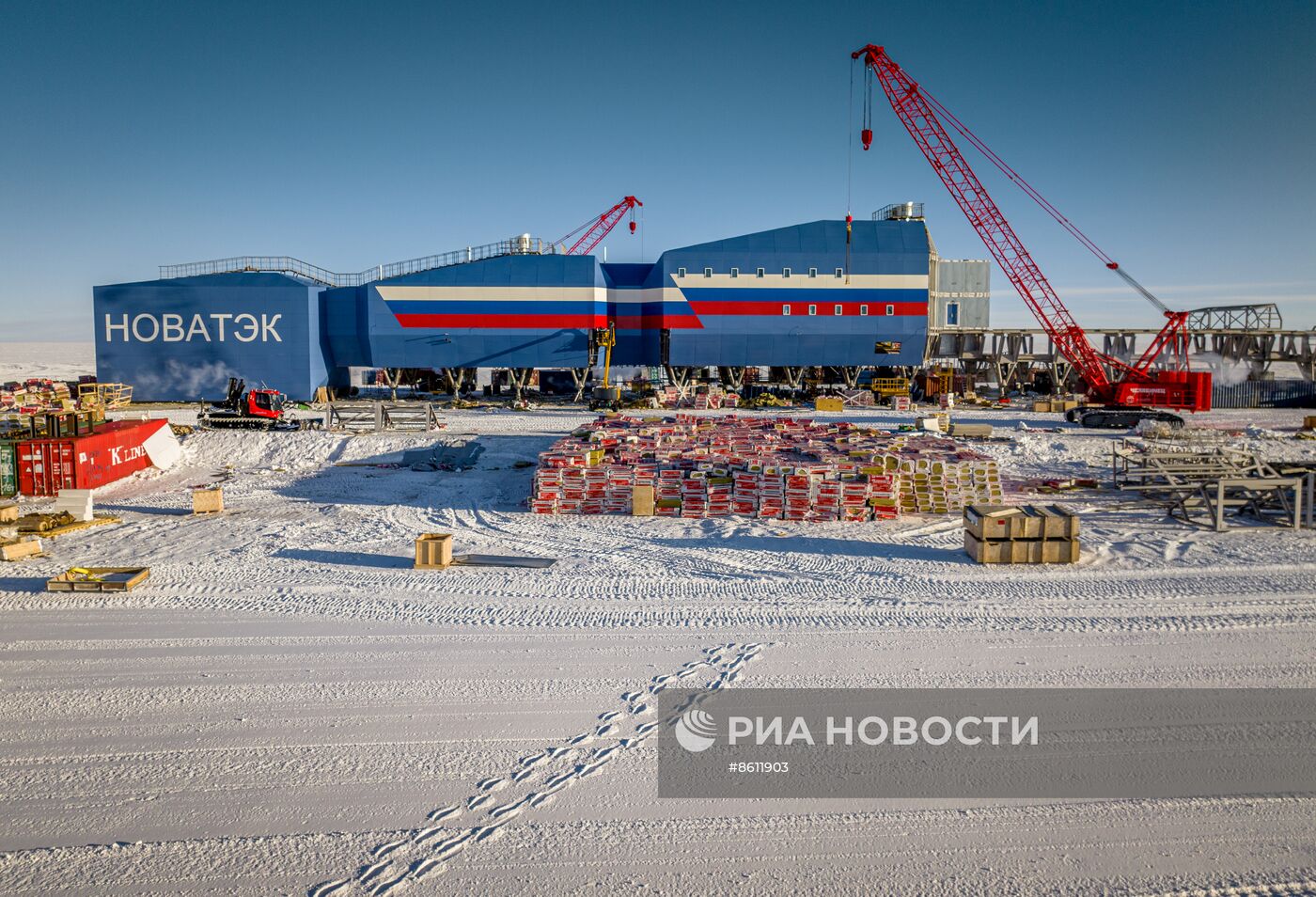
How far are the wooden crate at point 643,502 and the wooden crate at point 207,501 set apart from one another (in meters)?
8.78

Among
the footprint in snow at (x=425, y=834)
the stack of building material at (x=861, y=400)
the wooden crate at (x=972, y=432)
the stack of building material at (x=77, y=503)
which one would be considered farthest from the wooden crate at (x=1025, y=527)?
the stack of building material at (x=861, y=400)

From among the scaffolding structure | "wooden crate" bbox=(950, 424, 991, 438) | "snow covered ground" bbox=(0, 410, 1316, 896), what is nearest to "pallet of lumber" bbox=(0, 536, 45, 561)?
"snow covered ground" bbox=(0, 410, 1316, 896)

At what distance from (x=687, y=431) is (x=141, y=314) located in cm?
2860

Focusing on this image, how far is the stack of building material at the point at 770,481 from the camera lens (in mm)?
16172

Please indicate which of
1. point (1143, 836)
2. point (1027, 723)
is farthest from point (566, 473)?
point (1143, 836)

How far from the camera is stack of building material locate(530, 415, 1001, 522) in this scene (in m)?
16.2

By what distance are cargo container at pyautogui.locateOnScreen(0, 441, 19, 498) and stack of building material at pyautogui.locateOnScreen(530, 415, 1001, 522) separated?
12590 millimetres

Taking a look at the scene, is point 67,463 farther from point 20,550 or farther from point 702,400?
point 702,400

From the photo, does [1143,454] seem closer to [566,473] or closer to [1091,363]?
[566,473]

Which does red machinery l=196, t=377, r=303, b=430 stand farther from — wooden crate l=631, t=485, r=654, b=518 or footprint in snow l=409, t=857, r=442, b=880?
footprint in snow l=409, t=857, r=442, b=880

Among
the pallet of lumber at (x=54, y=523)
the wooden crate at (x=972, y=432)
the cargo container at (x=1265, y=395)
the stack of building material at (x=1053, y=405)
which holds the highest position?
the cargo container at (x=1265, y=395)

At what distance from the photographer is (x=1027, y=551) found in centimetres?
1294

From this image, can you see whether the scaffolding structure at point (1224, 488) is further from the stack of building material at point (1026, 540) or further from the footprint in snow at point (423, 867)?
the footprint in snow at point (423, 867)

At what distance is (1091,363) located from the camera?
36.8m
